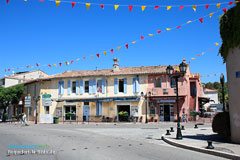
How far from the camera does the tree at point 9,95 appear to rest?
109 ft

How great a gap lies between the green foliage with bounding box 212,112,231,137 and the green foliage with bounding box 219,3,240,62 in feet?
8.46

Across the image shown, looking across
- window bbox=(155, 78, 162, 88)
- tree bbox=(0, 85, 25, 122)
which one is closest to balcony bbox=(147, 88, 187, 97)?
window bbox=(155, 78, 162, 88)

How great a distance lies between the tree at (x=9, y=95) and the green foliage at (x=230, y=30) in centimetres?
3054

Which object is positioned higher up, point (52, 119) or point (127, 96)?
point (127, 96)

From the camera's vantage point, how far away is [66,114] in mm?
30969

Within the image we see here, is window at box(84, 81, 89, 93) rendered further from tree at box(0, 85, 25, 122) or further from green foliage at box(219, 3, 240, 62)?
green foliage at box(219, 3, 240, 62)

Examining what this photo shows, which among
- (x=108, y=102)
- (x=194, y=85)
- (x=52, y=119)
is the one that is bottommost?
(x=52, y=119)

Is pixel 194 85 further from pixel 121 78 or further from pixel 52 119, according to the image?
pixel 52 119

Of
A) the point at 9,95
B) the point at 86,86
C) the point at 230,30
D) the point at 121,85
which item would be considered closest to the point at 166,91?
the point at 121,85

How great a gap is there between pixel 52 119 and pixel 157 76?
13.7 metres

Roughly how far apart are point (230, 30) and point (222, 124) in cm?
407

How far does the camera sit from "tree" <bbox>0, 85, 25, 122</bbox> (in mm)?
33153

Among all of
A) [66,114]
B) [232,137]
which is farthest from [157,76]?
[232,137]

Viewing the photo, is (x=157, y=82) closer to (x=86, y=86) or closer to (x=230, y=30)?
(x=86, y=86)
